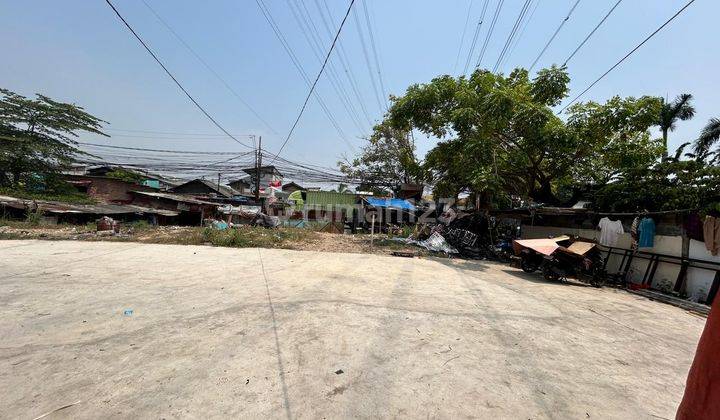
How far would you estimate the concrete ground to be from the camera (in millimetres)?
2701

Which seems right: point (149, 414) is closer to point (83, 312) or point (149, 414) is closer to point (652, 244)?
point (83, 312)

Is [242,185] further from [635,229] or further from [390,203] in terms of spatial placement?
[635,229]

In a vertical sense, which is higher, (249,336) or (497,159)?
(497,159)

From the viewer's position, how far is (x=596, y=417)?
269 cm

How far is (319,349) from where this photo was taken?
143 inches

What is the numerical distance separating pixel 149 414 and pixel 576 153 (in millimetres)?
14299

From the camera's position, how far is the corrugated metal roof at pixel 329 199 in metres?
28.9

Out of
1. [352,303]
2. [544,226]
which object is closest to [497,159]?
[544,226]

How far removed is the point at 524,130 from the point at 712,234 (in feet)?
18.4

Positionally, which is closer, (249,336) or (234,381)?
(234,381)

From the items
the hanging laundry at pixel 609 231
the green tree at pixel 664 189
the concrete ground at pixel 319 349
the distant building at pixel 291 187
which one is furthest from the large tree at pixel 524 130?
the distant building at pixel 291 187

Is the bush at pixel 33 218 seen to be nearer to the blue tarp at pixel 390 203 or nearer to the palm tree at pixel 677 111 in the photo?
the blue tarp at pixel 390 203

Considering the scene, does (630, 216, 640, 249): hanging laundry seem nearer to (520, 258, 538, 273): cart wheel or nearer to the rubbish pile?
(520, 258, 538, 273): cart wheel

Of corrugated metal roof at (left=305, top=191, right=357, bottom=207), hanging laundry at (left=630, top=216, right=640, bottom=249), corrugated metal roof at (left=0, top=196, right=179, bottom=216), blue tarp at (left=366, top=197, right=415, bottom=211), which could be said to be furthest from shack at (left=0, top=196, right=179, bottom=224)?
hanging laundry at (left=630, top=216, right=640, bottom=249)
